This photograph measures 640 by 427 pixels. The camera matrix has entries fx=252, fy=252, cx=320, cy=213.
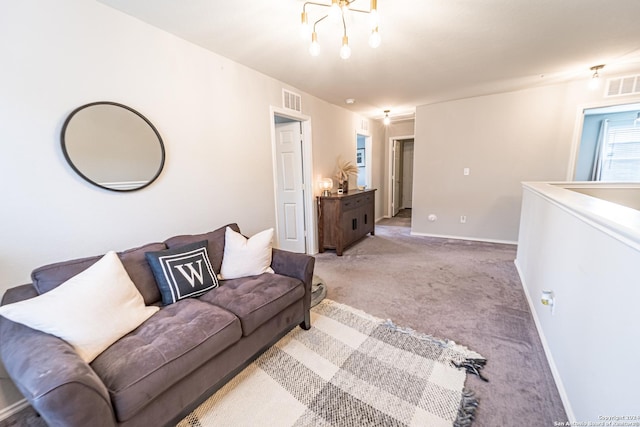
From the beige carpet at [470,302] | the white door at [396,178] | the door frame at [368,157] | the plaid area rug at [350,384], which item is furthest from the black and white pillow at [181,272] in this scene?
the white door at [396,178]

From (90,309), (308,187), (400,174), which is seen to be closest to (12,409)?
(90,309)

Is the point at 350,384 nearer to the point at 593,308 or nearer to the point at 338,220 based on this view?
the point at 593,308

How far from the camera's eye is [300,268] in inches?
78.3

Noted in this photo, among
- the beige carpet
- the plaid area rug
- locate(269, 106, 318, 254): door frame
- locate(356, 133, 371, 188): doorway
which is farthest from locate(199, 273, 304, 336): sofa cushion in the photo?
locate(356, 133, 371, 188): doorway

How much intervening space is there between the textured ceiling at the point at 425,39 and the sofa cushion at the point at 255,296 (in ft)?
6.24

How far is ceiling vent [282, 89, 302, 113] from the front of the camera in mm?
3138

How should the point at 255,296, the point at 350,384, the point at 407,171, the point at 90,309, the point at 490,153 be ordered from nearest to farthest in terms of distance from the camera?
the point at 90,309, the point at 350,384, the point at 255,296, the point at 490,153, the point at 407,171

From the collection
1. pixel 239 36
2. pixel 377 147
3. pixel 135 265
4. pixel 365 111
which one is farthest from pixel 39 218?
pixel 377 147

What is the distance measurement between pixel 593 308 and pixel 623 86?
3.95 metres

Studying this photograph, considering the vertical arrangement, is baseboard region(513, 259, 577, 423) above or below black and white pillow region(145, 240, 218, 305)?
below

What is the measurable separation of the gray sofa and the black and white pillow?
0.07 meters

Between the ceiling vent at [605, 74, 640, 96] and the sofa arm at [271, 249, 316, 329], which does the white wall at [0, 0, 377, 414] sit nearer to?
the sofa arm at [271, 249, 316, 329]

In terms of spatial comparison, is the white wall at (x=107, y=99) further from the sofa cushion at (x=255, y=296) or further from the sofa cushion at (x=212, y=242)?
the sofa cushion at (x=255, y=296)

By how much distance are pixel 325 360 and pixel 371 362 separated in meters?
0.30
